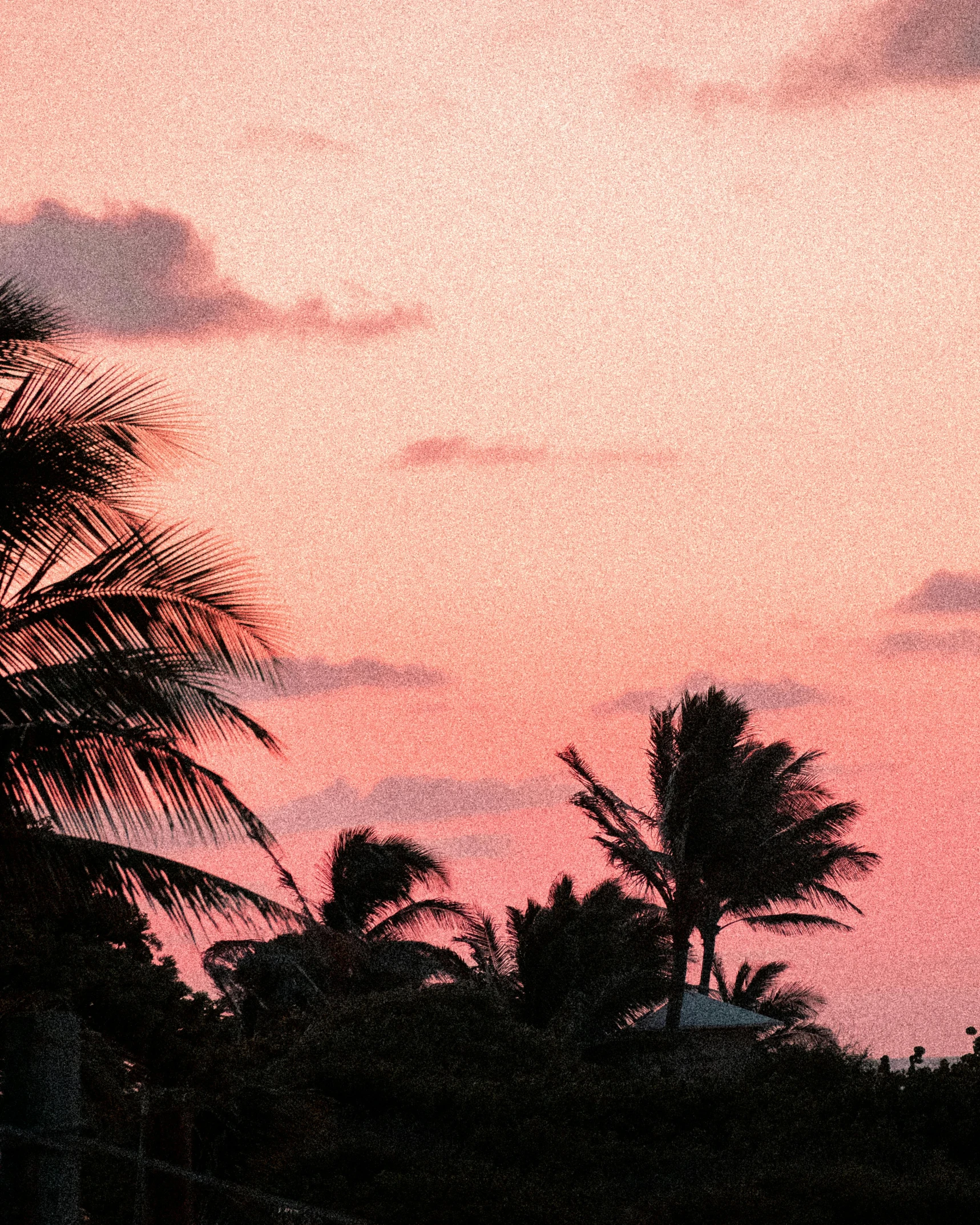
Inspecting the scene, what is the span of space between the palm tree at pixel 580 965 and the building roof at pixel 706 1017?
3144 millimetres

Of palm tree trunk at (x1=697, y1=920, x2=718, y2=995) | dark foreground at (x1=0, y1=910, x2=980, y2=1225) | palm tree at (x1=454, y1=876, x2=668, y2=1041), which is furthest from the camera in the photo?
palm tree trunk at (x1=697, y1=920, x2=718, y2=995)

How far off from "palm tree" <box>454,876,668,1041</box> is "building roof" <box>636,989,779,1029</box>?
10.3 feet

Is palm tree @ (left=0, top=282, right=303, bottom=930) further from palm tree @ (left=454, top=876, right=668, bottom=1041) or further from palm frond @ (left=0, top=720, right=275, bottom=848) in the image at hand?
palm tree @ (left=454, top=876, right=668, bottom=1041)

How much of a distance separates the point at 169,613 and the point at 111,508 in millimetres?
880

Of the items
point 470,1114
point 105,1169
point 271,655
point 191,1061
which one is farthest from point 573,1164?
point 271,655

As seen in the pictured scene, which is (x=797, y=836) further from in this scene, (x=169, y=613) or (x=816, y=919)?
(x=169, y=613)

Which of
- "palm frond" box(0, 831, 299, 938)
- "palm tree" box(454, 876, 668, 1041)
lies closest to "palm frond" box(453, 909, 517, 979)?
"palm tree" box(454, 876, 668, 1041)

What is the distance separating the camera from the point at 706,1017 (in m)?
34.5

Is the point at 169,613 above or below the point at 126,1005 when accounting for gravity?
above

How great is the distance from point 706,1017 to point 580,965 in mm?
5548

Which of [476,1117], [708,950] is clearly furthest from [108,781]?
[708,950]

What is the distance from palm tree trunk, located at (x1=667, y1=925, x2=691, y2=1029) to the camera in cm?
3128

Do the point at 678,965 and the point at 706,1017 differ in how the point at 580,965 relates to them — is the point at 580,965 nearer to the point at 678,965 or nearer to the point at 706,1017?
the point at 678,965

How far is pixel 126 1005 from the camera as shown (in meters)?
14.9
